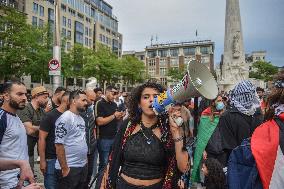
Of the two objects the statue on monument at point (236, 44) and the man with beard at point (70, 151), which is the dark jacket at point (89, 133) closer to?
the man with beard at point (70, 151)

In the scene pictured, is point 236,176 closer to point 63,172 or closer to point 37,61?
point 63,172

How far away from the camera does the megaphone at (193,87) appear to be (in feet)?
8.77

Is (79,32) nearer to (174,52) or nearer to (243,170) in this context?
(174,52)

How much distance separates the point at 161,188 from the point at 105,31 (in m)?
83.1

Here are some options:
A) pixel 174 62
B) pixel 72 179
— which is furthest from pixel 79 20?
pixel 72 179

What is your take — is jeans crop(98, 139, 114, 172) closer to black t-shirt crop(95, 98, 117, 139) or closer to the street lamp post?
black t-shirt crop(95, 98, 117, 139)

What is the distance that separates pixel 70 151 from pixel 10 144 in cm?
119

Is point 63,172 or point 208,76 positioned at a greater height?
point 208,76

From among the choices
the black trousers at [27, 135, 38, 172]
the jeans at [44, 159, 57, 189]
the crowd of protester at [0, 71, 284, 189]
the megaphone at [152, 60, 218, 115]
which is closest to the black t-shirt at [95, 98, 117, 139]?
the crowd of protester at [0, 71, 284, 189]

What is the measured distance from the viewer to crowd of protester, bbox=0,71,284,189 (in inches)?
96.6

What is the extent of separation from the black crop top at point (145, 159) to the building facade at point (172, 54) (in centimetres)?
10120

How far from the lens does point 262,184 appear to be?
7.55 ft

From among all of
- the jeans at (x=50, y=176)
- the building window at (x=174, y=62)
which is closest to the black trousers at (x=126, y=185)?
the jeans at (x=50, y=176)

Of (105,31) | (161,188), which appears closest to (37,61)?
(161,188)
